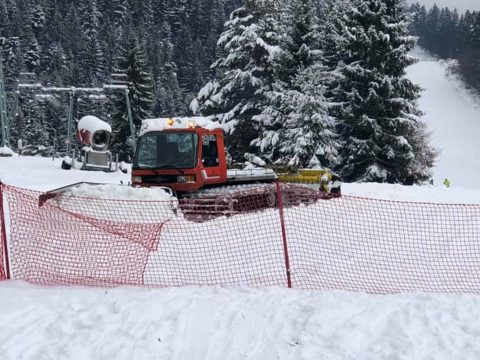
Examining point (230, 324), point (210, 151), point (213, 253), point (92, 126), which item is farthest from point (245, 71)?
point (230, 324)

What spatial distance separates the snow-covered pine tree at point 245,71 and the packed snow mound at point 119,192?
16561 millimetres

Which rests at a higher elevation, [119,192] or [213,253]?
[119,192]

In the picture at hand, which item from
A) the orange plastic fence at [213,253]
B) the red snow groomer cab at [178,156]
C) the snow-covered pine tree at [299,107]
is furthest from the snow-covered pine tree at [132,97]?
the orange plastic fence at [213,253]

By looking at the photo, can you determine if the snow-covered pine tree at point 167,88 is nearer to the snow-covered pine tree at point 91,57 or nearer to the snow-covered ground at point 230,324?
the snow-covered pine tree at point 91,57

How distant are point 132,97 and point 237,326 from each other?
39.5m

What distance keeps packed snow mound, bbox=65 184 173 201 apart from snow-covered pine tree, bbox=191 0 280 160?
16.6 meters

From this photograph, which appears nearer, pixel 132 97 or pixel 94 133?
pixel 94 133

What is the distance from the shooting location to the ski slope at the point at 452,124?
157 ft

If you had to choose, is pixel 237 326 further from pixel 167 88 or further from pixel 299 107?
pixel 167 88

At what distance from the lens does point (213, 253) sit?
8188mm

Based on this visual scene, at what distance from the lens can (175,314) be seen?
573cm

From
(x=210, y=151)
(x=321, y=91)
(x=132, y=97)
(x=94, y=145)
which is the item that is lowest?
(x=94, y=145)

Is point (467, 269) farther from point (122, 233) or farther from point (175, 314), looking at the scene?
point (122, 233)

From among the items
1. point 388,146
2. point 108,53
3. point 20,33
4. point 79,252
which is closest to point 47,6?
point 20,33
